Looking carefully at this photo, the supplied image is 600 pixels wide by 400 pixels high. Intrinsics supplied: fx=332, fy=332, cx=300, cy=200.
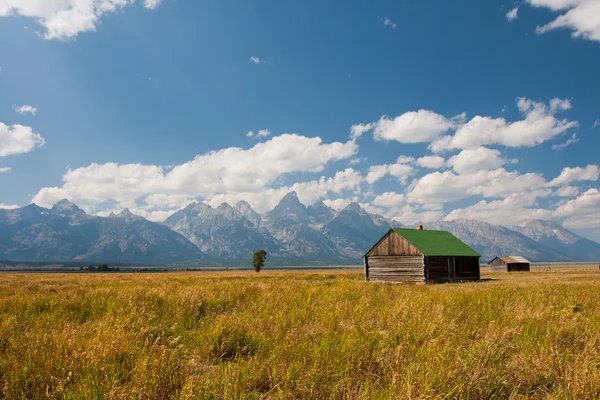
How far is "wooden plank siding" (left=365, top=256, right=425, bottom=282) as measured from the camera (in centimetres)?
3875

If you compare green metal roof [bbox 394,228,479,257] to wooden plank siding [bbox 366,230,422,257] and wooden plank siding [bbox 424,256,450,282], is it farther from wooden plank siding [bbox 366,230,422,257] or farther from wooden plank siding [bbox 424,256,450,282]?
wooden plank siding [bbox 424,256,450,282]

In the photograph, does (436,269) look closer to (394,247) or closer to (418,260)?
(418,260)

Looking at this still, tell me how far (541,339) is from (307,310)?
4801 millimetres

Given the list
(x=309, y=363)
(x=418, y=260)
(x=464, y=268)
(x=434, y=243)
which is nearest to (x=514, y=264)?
(x=464, y=268)

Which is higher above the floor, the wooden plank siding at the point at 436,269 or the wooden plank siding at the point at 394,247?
the wooden plank siding at the point at 394,247

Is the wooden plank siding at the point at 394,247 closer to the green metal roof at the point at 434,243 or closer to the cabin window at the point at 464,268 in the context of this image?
the green metal roof at the point at 434,243

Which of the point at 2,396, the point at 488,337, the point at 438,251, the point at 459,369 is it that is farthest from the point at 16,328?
the point at 438,251

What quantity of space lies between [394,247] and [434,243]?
223 inches

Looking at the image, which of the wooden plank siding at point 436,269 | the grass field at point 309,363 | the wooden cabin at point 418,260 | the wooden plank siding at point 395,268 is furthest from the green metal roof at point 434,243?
the grass field at point 309,363

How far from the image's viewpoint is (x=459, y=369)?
388 cm

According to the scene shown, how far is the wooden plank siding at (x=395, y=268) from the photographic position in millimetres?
38750

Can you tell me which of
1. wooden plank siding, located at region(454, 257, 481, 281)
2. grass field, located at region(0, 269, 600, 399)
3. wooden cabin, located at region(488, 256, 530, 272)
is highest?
grass field, located at region(0, 269, 600, 399)

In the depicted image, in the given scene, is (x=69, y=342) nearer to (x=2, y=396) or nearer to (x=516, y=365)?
(x=2, y=396)

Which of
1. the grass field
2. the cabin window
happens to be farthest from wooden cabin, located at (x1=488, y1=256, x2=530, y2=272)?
the grass field
